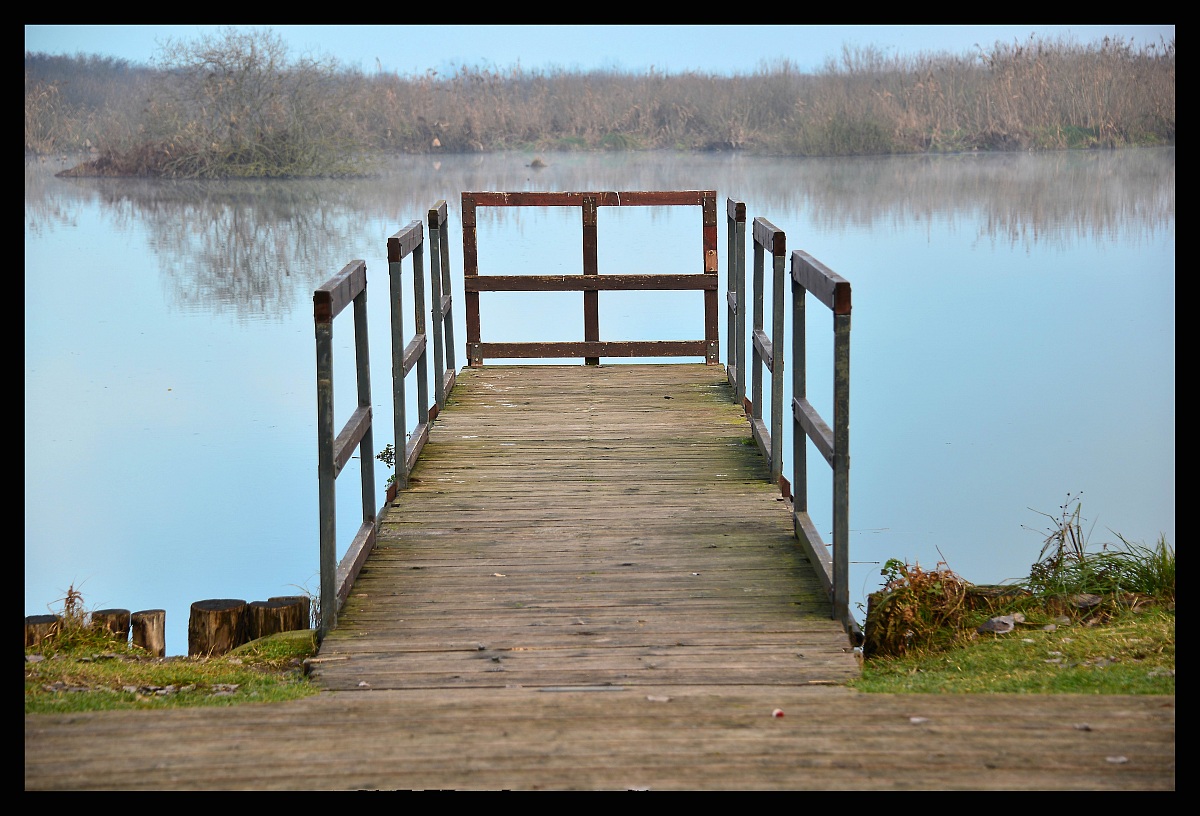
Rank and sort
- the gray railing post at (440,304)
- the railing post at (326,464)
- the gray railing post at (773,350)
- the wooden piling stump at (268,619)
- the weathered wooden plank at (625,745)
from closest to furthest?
the weathered wooden plank at (625,745) → the railing post at (326,464) → the wooden piling stump at (268,619) → the gray railing post at (773,350) → the gray railing post at (440,304)

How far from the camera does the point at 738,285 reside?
28.6 ft

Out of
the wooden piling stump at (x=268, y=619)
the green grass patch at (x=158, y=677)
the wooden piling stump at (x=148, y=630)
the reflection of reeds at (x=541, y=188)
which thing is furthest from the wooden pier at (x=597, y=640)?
the reflection of reeds at (x=541, y=188)

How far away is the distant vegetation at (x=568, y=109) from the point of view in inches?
1044

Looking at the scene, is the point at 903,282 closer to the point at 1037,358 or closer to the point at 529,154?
the point at 1037,358

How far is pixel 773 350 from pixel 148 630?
3.17 metres

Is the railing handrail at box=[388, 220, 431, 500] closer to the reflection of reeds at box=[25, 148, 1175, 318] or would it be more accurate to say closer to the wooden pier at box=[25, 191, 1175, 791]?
the wooden pier at box=[25, 191, 1175, 791]

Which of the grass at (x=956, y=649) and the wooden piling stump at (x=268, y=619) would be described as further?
the wooden piling stump at (x=268, y=619)

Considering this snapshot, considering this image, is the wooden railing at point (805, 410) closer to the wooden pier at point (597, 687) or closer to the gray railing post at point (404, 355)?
the wooden pier at point (597, 687)

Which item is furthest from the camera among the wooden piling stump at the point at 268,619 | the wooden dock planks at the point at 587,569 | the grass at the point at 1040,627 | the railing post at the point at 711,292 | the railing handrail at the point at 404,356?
the railing post at the point at 711,292

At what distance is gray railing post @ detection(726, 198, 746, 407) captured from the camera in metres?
8.57

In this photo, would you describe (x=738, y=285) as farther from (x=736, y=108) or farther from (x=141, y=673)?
(x=736, y=108)

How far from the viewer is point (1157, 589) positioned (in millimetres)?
5910

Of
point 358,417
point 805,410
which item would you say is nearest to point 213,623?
point 358,417

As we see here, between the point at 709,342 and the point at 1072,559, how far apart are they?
4303 millimetres
